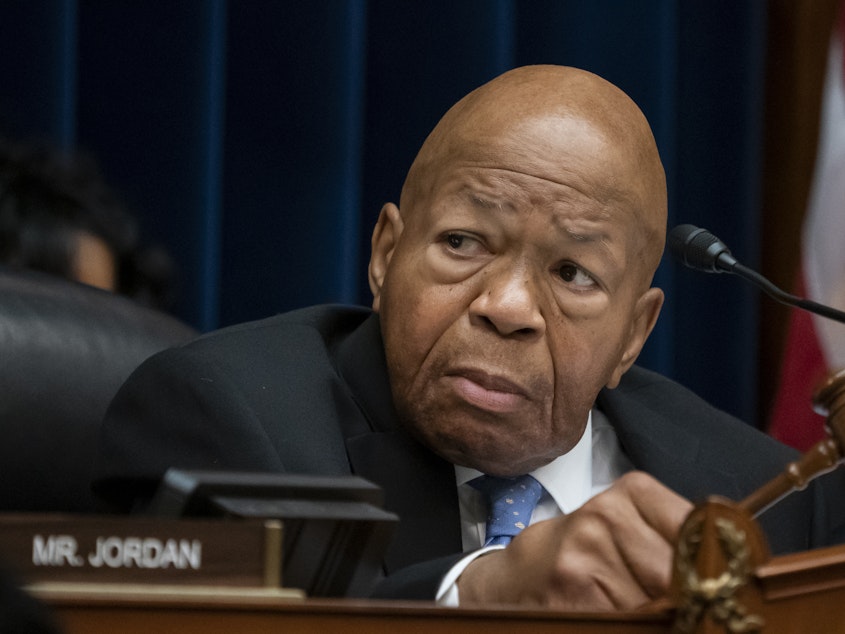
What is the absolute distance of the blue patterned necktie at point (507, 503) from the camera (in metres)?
1.57

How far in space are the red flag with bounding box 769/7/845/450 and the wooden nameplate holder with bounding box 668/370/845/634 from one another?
184cm

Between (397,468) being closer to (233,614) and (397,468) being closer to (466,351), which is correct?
(466,351)

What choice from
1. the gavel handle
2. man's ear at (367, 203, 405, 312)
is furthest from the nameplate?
man's ear at (367, 203, 405, 312)

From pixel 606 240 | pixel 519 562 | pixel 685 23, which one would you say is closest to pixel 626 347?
pixel 606 240

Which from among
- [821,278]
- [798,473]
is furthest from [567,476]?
[821,278]

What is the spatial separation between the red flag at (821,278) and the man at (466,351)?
0.89 m

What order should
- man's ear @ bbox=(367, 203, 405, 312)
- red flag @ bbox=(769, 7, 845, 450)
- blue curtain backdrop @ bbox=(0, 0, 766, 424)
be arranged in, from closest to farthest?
1. man's ear @ bbox=(367, 203, 405, 312)
2. blue curtain backdrop @ bbox=(0, 0, 766, 424)
3. red flag @ bbox=(769, 7, 845, 450)

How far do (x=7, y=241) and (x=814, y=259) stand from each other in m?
1.45

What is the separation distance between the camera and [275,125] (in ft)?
8.48

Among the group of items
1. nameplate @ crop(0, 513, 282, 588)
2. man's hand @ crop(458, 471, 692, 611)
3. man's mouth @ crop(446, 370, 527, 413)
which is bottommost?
man's hand @ crop(458, 471, 692, 611)

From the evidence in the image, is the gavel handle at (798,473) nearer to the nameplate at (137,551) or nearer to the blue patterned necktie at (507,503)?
the nameplate at (137,551)

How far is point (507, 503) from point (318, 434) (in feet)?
0.78

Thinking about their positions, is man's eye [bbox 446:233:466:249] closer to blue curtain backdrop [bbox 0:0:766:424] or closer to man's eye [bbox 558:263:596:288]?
man's eye [bbox 558:263:596:288]

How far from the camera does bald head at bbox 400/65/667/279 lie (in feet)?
5.38
